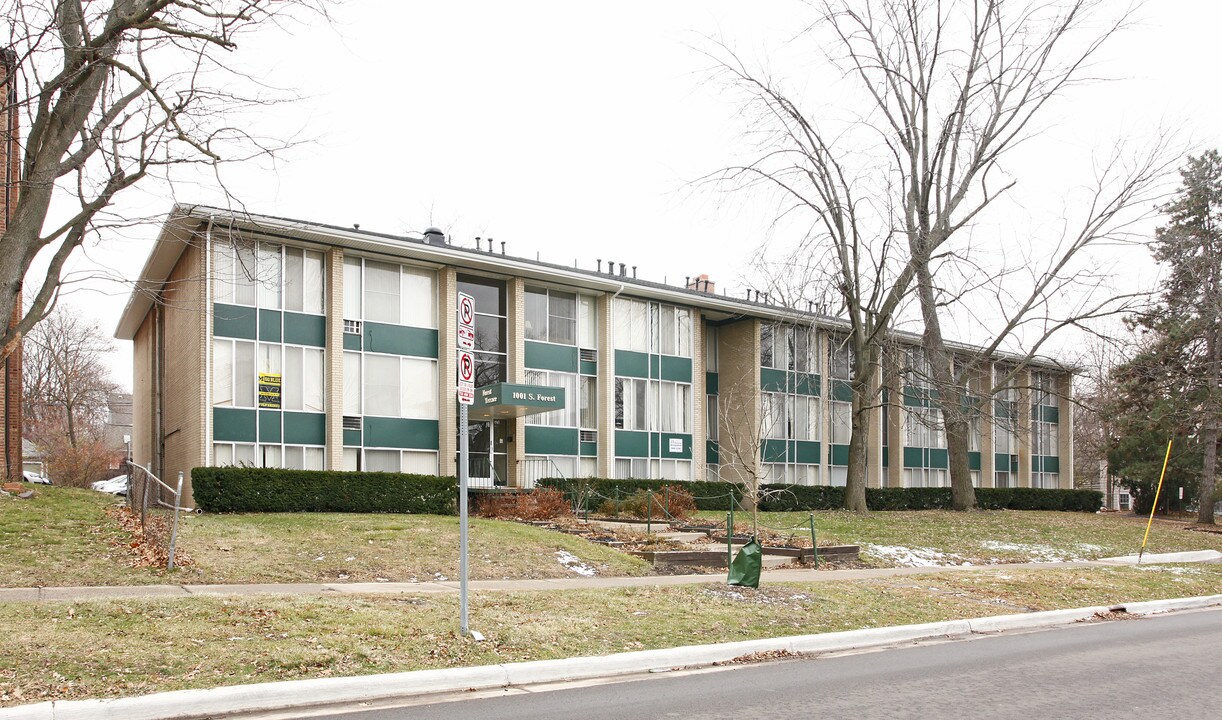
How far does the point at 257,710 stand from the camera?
7109 mm

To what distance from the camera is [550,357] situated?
104 ft

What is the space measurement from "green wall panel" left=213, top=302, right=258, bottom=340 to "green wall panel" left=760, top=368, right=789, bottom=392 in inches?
753

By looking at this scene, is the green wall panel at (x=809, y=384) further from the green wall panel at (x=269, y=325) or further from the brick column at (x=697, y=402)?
the green wall panel at (x=269, y=325)

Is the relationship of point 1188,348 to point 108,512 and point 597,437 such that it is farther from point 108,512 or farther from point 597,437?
point 108,512

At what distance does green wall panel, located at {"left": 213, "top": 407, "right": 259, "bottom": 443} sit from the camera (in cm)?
2475

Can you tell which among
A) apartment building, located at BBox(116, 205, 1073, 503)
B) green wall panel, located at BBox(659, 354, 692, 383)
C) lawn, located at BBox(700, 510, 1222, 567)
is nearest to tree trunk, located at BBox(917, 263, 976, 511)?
apartment building, located at BBox(116, 205, 1073, 503)

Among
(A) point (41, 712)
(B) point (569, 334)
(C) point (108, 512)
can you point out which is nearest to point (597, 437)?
(B) point (569, 334)

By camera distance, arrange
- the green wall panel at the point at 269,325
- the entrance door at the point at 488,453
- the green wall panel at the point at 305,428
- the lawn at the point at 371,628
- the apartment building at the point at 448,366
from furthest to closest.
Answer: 1. the entrance door at the point at 488,453
2. the green wall panel at the point at 305,428
3. the green wall panel at the point at 269,325
4. the apartment building at the point at 448,366
5. the lawn at the point at 371,628

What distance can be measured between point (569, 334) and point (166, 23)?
1855 cm

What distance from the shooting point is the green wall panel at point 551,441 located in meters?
30.9

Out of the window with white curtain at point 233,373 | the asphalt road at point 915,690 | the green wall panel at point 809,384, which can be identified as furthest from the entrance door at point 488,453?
the asphalt road at point 915,690

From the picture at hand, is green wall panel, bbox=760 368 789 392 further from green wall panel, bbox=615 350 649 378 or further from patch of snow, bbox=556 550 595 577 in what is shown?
patch of snow, bbox=556 550 595 577

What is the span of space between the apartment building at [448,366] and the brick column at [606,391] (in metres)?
0.08

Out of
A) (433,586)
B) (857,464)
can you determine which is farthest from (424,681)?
(857,464)
